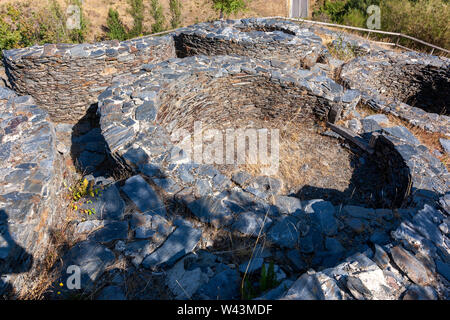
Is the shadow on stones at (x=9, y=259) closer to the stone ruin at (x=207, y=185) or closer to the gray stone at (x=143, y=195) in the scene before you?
the stone ruin at (x=207, y=185)

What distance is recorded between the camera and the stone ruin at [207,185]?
243cm

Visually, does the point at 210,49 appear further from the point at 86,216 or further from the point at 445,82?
the point at 445,82

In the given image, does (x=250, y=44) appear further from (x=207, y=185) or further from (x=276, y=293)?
(x=276, y=293)

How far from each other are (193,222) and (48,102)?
5.02 metres

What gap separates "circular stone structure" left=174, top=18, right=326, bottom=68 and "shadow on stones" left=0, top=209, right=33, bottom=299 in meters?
6.52

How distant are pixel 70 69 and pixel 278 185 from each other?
5056 mm

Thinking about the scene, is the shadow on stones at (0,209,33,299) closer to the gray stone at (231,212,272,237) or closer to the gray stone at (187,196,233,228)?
the gray stone at (187,196,233,228)

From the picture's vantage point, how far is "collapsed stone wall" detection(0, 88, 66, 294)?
2355 millimetres

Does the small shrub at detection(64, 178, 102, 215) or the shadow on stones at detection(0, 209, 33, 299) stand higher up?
the shadow on stones at detection(0, 209, 33, 299)

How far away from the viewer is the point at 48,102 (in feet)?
19.4

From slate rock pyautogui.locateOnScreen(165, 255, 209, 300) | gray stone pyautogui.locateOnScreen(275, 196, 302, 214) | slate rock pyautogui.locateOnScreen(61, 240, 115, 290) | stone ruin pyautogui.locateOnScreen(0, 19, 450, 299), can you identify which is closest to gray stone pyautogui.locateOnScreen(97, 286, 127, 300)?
stone ruin pyautogui.locateOnScreen(0, 19, 450, 299)

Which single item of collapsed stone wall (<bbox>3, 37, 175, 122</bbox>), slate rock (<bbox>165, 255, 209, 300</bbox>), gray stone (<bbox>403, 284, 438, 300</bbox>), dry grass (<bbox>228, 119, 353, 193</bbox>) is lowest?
dry grass (<bbox>228, 119, 353, 193</bbox>)

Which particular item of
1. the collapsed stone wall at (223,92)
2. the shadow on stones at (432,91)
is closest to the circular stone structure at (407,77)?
the shadow on stones at (432,91)
